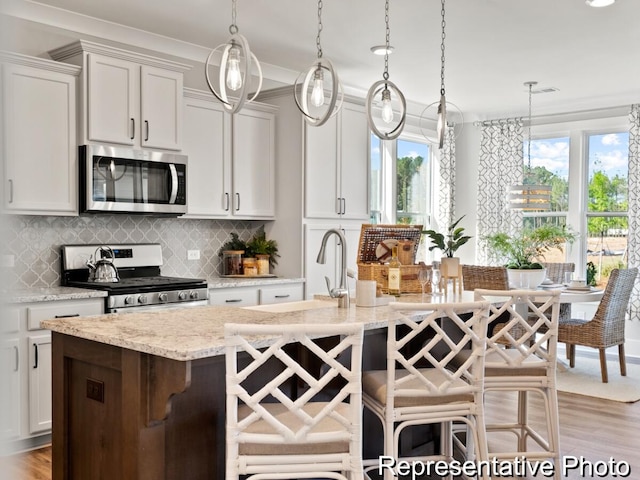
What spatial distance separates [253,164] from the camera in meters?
5.15

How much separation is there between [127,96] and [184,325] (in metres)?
2.32

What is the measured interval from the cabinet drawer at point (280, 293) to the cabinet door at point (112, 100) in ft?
5.02

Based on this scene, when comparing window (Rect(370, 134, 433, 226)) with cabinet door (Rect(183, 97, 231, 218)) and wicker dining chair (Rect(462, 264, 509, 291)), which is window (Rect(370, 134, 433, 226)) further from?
cabinet door (Rect(183, 97, 231, 218))

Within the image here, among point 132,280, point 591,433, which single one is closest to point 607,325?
point 591,433

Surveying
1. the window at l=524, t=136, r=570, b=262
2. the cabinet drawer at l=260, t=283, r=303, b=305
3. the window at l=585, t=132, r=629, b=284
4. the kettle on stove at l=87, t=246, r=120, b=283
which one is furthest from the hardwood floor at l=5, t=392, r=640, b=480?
the window at l=524, t=136, r=570, b=262

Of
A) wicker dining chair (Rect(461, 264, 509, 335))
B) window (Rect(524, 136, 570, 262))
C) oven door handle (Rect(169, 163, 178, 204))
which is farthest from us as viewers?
window (Rect(524, 136, 570, 262))

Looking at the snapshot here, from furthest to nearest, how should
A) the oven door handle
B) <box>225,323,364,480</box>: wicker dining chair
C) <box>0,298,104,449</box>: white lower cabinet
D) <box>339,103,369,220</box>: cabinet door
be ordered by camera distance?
<box>339,103,369,220</box>: cabinet door < the oven door handle < <box>0,298,104,449</box>: white lower cabinet < <box>225,323,364,480</box>: wicker dining chair

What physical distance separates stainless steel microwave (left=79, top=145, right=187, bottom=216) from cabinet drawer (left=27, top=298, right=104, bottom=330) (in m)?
0.61

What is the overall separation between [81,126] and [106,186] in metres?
0.40

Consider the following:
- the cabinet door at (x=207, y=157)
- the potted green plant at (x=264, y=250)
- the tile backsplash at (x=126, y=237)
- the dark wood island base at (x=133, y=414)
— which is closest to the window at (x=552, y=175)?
the potted green plant at (x=264, y=250)

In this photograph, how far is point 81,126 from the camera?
12.9 ft

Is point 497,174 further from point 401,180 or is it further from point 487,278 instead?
point 487,278

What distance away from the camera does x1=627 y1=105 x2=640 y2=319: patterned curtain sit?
639 centimetres

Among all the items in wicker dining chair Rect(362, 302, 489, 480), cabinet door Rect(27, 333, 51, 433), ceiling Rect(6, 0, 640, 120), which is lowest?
cabinet door Rect(27, 333, 51, 433)
